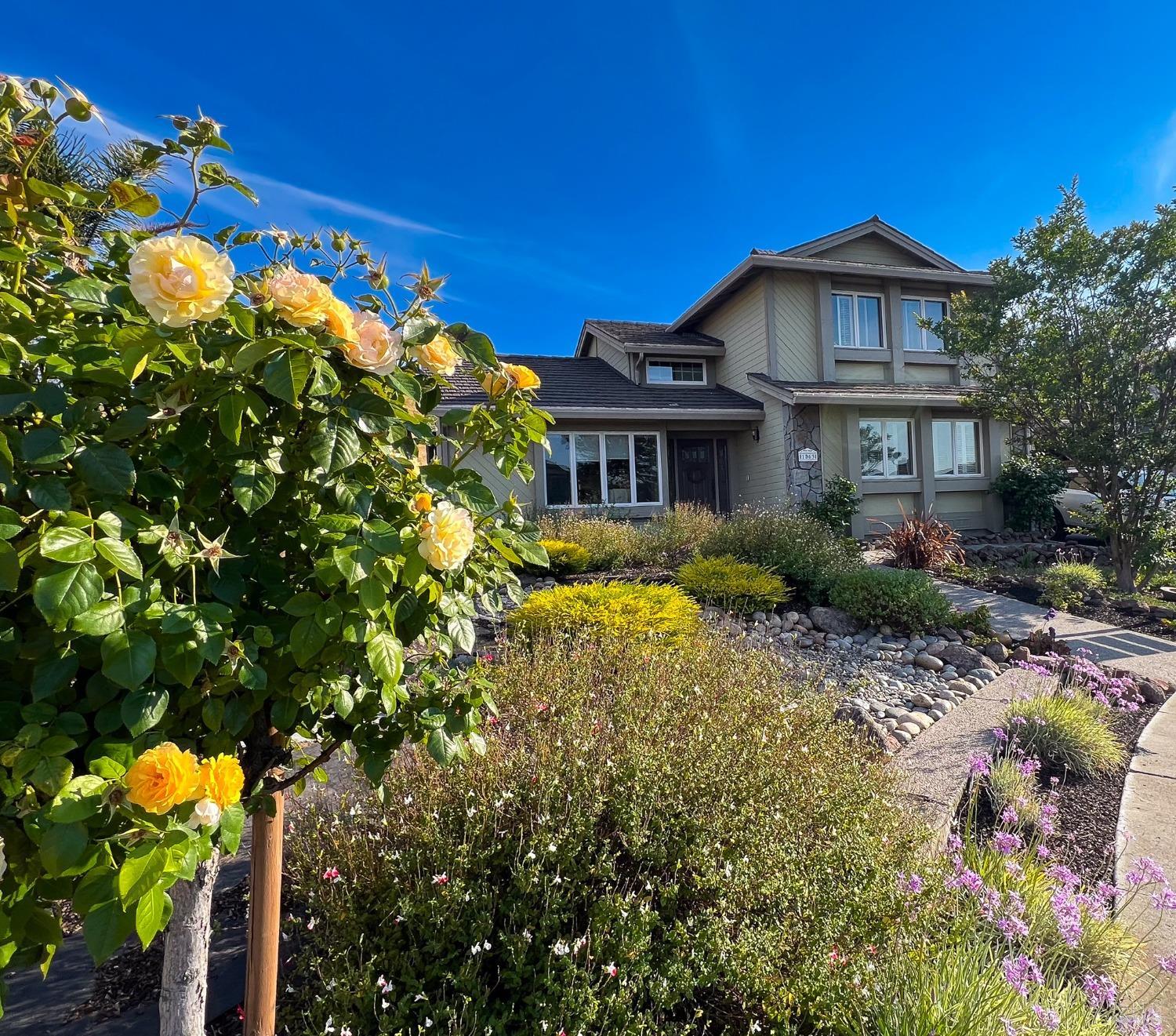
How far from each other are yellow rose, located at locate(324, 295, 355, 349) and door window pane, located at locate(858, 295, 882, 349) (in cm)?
1482

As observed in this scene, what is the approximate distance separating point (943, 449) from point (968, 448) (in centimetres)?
77

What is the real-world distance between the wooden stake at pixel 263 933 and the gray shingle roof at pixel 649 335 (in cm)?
1367

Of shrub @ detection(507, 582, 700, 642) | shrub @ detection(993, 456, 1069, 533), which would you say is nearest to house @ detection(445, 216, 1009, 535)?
shrub @ detection(993, 456, 1069, 533)

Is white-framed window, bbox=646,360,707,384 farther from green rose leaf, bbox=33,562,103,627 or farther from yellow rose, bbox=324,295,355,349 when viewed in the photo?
green rose leaf, bbox=33,562,103,627

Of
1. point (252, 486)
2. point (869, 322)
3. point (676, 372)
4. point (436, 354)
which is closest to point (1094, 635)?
point (436, 354)

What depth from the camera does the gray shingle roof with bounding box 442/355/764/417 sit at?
40.1 feet

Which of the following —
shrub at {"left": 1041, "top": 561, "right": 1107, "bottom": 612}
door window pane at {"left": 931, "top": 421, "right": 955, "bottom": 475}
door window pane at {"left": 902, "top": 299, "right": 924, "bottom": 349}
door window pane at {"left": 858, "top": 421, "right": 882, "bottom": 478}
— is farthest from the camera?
door window pane at {"left": 902, "top": 299, "right": 924, "bottom": 349}

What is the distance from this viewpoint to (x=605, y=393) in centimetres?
1322

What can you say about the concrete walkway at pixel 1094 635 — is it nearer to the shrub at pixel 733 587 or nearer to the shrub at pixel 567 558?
the shrub at pixel 733 587

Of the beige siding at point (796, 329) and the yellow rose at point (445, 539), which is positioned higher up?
the beige siding at point (796, 329)

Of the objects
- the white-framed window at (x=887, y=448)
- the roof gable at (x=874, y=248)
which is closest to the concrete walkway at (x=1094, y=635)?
the white-framed window at (x=887, y=448)

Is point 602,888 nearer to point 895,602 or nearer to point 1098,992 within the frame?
point 1098,992

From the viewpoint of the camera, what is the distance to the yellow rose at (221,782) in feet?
2.39

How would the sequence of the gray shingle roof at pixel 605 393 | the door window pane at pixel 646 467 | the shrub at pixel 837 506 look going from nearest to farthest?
1. the shrub at pixel 837 506
2. the gray shingle roof at pixel 605 393
3. the door window pane at pixel 646 467
